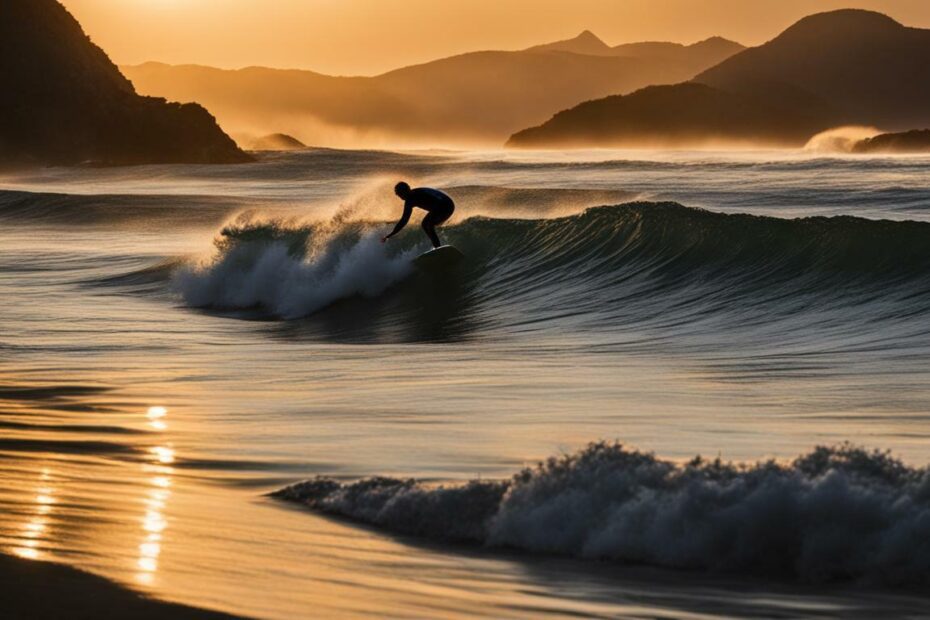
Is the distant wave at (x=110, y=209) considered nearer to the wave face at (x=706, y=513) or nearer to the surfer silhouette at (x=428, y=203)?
the surfer silhouette at (x=428, y=203)

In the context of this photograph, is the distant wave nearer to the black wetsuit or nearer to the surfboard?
the surfboard

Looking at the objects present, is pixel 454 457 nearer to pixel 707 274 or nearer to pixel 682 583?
pixel 682 583

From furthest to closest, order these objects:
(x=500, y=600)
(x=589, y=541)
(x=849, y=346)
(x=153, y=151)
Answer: (x=153, y=151), (x=849, y=346), (x=589, y=541), (x=500, y=600)

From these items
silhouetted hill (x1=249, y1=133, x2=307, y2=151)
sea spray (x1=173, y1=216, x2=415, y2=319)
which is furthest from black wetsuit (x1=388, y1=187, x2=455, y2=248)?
silhouetted hill (x1=249, y1=133, x2=307, y2=151)

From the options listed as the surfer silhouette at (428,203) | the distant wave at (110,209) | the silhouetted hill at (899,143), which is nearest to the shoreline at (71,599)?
the surfer silhouette at (428,203)

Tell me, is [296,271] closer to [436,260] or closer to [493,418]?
[436,260]

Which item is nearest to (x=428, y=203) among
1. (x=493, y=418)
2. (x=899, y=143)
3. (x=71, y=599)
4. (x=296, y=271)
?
(x=296, y=271)

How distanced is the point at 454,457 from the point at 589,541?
1948mm

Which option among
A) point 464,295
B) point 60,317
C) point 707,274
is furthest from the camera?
point 464,295

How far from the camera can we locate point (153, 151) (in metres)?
134

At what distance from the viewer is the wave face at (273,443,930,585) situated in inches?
263

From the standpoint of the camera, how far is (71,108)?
142 metres

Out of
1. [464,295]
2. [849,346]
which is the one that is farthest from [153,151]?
[849,346]

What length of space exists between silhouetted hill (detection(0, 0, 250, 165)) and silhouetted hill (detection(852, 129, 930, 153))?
54.6 m
